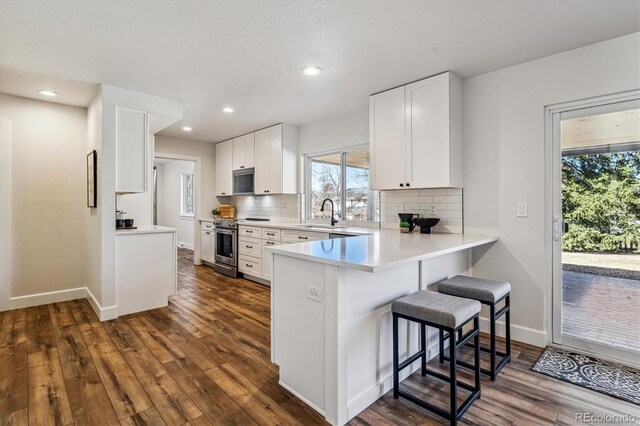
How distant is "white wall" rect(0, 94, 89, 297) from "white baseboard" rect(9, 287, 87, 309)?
51mm

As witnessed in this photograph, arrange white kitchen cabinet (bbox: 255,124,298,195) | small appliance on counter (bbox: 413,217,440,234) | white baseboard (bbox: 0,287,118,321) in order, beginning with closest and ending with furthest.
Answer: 1. small appliance on counter (bbox: 413,217,440,234)
2. white baseboard (bbox: 0,287,118,321)
3. white kitchen cabinet (bbox: 255,124,298,195)

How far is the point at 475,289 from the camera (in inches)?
89.7

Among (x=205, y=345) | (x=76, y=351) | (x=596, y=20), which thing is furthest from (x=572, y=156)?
(x=76, y=351)

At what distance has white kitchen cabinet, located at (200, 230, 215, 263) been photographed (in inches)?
235

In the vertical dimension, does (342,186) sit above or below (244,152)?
below

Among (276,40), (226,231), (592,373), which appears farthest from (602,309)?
(226,231)

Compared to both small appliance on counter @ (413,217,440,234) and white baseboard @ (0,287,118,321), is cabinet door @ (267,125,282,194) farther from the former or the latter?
white baseboard @ (0,287,118,321)

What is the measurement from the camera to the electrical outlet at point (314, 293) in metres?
1.80

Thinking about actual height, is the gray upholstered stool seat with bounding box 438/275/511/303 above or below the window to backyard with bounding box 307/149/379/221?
below

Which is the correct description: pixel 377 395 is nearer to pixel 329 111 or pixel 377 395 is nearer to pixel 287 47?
pixel 287 47

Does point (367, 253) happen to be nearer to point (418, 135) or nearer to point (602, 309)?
point (418, 135)

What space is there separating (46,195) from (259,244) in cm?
267

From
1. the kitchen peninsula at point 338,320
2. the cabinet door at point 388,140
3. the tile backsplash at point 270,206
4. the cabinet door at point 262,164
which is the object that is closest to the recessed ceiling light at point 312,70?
the cabinet door at point 388,140

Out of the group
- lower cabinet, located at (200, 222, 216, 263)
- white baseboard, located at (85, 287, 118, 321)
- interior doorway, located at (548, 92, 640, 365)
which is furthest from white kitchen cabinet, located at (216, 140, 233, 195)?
interior doorway, located at (548, 92, 640, 365)
